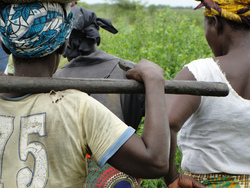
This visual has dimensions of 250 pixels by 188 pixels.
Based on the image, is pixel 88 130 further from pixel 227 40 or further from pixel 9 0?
pixel 227 40

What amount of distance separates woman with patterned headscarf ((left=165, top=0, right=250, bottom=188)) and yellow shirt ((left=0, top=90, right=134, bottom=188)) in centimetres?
58

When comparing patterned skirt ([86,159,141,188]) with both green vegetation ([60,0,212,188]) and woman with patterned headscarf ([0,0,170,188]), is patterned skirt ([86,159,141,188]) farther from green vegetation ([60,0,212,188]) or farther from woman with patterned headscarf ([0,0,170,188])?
green vegetation ([60,0,212,188])

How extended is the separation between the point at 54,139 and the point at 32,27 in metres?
0.46

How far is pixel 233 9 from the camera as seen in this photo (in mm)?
2164

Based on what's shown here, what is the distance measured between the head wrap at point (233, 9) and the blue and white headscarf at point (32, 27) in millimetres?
916

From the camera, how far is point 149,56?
15.6ft

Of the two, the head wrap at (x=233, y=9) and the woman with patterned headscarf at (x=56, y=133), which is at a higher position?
the head wrap at (x=233, y=9)

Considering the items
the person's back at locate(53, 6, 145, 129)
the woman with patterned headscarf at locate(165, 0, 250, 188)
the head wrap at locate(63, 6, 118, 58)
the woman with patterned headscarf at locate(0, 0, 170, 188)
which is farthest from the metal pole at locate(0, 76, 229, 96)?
the head wrap at locate(63, 6, 118, 58)

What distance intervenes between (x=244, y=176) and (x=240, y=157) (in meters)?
0.11

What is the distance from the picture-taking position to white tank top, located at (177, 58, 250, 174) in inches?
82.0

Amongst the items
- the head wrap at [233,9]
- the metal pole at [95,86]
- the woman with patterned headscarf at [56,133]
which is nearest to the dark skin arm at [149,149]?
the woman with patterned headscarf at [56,133]

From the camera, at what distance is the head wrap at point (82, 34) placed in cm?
329

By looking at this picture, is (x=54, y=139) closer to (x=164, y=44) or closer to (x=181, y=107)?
(x=181, y=107)

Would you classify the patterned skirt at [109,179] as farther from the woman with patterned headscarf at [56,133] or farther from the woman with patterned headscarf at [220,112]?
the woman with patterned headscarf at [56,133]
